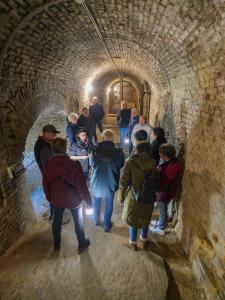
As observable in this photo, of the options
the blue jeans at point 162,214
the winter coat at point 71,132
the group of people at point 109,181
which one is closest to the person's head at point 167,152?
the group of people at point 109,181

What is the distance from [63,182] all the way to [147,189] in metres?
1.27

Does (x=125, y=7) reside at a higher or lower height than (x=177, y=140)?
higher

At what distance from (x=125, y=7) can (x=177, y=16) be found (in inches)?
38.2

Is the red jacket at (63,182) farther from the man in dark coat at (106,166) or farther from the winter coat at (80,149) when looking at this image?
the winter coat at (80,149)

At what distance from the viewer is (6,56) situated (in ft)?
12.1

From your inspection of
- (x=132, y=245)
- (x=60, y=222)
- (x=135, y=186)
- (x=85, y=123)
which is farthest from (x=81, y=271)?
(x=85, y=123)

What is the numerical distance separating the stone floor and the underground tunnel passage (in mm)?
15

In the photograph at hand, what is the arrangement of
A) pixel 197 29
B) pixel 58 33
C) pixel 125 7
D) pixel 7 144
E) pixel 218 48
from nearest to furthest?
pixel 218 48 → pixel 197 29 → pixel 125 7 → pixel 7 144 → pixel 58 33

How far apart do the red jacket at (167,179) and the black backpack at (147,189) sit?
533mm

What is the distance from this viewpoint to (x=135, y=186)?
10.6 feet

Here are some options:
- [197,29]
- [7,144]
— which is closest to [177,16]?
[197,29]

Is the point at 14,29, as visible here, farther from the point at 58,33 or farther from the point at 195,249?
the point at 195,249

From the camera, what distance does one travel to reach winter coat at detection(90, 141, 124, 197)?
3633mm

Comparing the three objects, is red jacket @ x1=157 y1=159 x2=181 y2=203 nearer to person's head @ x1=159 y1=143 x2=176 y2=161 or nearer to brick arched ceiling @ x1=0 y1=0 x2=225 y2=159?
person's head @ x1=159 y1=143 x2=176 y2=161
